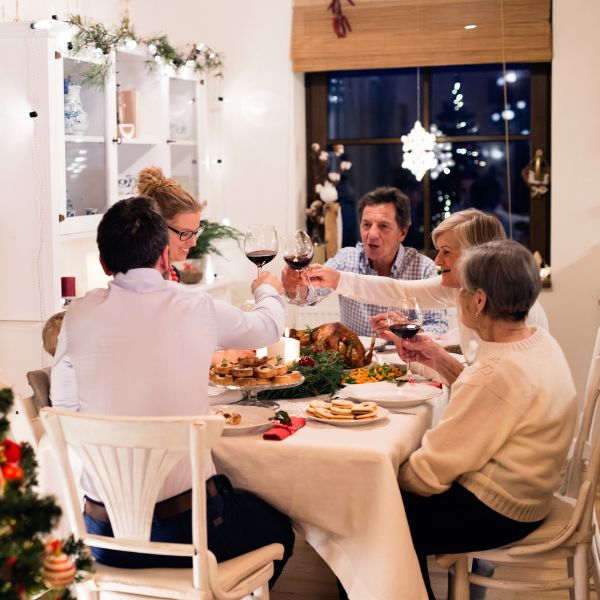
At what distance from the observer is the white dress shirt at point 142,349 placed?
2023 mm

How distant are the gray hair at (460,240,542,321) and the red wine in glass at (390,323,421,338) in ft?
0.97

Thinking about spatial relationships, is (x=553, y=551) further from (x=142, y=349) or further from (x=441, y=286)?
(x=441, y=286)

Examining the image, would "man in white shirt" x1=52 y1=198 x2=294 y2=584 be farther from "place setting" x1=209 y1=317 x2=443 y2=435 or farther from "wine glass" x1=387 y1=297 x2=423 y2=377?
"wine glass" x1=387 y1=297 x2=423 y2=377

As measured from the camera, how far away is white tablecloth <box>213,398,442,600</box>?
6.95 feet

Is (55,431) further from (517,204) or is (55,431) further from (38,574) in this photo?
(517,204)

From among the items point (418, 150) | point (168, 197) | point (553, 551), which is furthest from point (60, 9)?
point (553, 551)

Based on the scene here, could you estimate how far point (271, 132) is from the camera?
5.05 metres

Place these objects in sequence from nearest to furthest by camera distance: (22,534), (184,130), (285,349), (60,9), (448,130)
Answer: (22,534) → (285,349) → (60,9) → (184,130) → (448,130)

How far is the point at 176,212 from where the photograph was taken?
3.02 meters

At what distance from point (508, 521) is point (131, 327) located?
3.19 feet

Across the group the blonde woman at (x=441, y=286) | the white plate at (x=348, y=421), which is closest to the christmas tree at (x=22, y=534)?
the white plate at (x=348, y=421)

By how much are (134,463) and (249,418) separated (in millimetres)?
482

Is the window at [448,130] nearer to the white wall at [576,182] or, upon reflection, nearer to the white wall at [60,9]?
the white wall at [576,182]

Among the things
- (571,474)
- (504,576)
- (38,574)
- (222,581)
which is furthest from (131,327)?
(504,576)
